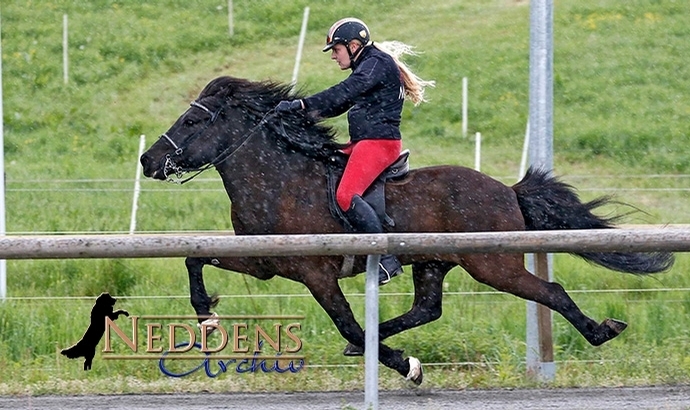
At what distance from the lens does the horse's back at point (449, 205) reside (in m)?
7.43

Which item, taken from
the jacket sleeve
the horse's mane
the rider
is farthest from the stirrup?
the jacket sleeve

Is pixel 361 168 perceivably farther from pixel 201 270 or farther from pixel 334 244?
pixel 334 244

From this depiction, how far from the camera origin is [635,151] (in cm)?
1956

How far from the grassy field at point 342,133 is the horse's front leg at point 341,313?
268mm

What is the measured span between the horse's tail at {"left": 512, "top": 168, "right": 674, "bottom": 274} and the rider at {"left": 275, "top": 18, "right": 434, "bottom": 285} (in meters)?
1.05

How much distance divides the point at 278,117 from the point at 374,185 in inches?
33.0

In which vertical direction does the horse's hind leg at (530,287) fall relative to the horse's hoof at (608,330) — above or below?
above

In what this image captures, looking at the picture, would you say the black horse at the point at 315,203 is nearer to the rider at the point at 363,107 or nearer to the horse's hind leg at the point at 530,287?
the horse's hind leg at the point at 530,287

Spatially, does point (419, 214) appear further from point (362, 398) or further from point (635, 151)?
point (635, 151)

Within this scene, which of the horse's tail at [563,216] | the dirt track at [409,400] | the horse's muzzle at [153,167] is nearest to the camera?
the dirt track at [409,400]

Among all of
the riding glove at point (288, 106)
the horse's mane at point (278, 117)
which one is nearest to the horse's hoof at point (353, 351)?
the horse's mane at point (278, 117)

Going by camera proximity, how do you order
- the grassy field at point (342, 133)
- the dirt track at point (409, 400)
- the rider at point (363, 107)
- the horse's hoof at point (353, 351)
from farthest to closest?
the grassy field at point (342, 133) < the horse's hoof at point (353, 351) < the rider at point (363, 107) < the dirt track at point (409, 400)

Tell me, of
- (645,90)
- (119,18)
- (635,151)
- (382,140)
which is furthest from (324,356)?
(119,18)

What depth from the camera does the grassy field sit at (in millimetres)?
8453
